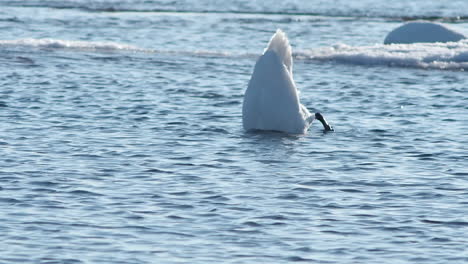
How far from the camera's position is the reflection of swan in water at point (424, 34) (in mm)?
39219

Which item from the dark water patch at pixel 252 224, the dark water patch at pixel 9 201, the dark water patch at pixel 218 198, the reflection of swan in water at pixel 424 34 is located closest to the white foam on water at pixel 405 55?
the reflection of swan in water at pixel 424 34

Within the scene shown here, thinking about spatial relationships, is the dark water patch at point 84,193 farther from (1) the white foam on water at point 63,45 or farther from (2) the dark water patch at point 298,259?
(1) the white foam on water at point 63,45

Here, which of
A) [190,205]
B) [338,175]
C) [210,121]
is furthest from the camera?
[210,121]

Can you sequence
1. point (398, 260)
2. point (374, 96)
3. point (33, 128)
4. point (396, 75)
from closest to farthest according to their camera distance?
1. point (398, 260)
2. point (33, 128)
3. point (374, 96)
4. point (396, 75)

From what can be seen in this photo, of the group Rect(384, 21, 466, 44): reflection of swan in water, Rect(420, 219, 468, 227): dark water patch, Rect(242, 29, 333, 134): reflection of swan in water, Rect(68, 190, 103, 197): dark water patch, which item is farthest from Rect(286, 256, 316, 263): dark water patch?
Rect(384, 21, 466, 44): reflection of swan in water

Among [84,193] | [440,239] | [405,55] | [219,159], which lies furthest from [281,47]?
[405,55]

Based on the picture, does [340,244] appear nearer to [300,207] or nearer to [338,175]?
[300,207]

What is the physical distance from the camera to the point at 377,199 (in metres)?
15.9

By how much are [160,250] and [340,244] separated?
7.17 ft

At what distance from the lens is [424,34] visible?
3925 cm

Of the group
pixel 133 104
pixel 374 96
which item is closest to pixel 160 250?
pixel 133 104

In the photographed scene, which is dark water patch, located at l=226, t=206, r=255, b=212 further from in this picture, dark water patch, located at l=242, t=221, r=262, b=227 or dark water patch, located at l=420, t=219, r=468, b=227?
dark water patch, located at l=420, t=219, r=468, b=227

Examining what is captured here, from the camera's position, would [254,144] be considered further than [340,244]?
Yes

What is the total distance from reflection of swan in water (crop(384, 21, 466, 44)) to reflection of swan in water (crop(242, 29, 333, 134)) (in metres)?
18.6
